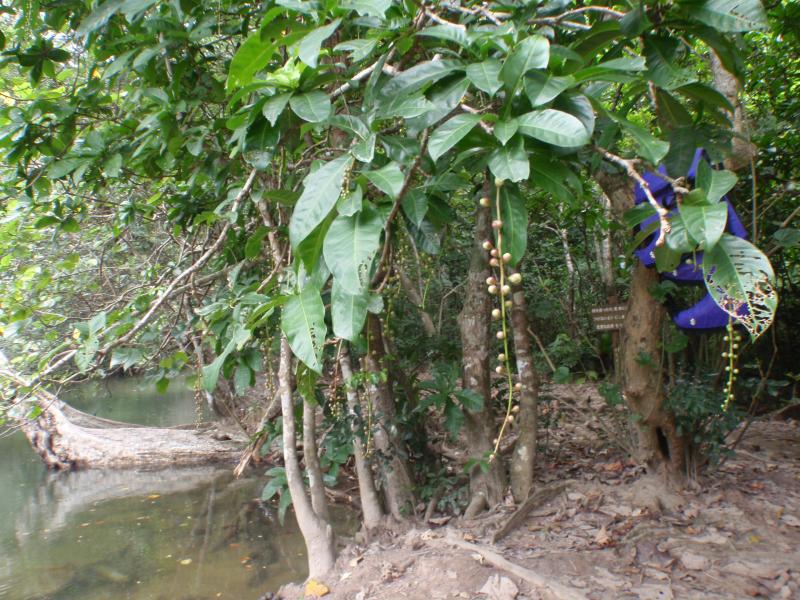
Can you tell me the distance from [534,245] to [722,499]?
3.20 m

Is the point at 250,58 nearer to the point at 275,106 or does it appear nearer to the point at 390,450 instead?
the point at 275,106

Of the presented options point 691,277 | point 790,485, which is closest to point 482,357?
point 691,277

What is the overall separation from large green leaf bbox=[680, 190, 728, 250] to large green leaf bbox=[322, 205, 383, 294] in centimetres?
54

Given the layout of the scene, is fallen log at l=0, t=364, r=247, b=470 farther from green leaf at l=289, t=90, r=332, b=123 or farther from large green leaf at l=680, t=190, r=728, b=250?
large green leaf at l=680, t=190, r=728, b=250

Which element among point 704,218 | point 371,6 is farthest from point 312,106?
point 704,218

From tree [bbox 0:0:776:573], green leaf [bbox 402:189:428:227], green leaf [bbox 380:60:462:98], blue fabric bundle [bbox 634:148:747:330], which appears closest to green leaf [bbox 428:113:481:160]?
tree [bbox 0:0:776:573]

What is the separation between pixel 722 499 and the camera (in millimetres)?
2766

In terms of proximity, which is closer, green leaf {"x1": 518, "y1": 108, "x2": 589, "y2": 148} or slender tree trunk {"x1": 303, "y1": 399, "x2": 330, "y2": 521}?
green leaf {"x1": 518, "y1": 108, "x2": 589, "y2": 148}

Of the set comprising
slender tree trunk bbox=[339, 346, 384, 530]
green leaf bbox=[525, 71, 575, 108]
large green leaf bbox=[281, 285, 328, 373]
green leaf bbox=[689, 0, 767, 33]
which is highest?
green leaf bbox=[689, 0, 767, 33]

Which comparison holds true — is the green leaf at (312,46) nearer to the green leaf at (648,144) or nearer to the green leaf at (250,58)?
the green leaf at (250,58)

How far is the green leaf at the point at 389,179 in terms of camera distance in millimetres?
1036

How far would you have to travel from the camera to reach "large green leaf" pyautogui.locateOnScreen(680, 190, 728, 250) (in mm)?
899

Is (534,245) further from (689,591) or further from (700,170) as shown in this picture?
(700,170)

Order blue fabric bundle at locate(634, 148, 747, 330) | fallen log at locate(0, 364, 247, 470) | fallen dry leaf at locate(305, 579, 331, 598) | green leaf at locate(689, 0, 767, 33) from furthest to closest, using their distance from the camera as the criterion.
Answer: fallen log at locate(0, 364, 247, 470), fallen dry leaf at locate(305, 579, 331, 598), blue fabric bundle at locate(634, 148, 747, 330), green leaf at locate(689, 0, 767, 33)
